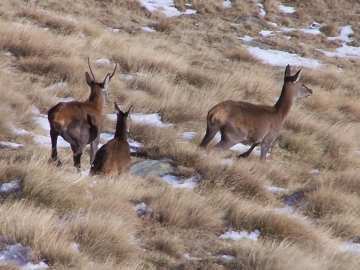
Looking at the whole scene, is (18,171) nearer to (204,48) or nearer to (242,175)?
(242,175)

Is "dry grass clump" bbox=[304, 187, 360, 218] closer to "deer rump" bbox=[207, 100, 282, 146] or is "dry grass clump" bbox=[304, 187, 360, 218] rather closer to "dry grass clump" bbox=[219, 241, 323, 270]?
"deer rump" bbox=[207, 100, 282, 146]

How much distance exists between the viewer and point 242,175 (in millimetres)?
9219

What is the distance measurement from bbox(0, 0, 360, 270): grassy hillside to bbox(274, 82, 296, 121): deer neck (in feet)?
2.88

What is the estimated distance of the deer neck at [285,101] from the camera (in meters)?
11.6

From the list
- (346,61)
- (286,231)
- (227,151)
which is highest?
(286,231)

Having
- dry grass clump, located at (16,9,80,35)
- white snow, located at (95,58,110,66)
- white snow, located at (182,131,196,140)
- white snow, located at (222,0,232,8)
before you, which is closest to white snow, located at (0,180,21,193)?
white snow, located at (182,131,196,140)

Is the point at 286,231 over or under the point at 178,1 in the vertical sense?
over

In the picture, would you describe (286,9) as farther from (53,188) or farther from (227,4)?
(53,188)

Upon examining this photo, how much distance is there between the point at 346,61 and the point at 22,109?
636 inches

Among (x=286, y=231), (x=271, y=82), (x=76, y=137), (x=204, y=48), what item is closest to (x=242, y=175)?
(x=286, y=231)

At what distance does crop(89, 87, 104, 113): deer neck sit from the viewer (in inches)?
387

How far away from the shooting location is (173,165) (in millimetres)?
9633

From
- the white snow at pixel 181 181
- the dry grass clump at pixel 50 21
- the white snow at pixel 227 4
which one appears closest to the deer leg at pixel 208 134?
the white snow at pixel 181 181

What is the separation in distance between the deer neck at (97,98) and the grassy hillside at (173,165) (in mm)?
854
